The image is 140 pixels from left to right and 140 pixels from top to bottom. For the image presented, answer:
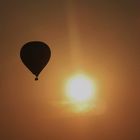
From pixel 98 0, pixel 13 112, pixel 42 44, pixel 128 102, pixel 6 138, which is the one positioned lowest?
pixel 6 138

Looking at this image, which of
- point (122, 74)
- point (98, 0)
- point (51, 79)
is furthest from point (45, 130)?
point (98, 0)

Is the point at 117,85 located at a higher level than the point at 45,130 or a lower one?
higher

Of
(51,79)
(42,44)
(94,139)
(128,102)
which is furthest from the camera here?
(94,139)

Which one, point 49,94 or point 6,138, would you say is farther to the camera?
point 6,138

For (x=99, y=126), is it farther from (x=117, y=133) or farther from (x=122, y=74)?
(x=122, y=74)

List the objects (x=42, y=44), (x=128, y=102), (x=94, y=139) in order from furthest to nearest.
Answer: (x=94, y=139), (x=128, y=102), (x=42, y=44)

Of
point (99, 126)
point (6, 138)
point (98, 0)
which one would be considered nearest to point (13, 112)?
point (6, 138)

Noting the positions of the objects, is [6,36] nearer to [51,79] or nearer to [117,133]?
[51,79]
